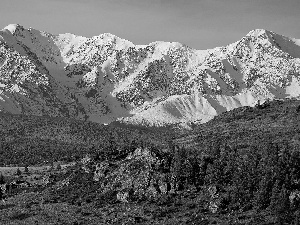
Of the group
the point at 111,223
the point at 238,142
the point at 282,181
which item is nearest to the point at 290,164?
the point at 282,181

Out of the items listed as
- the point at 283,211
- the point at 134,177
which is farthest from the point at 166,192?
→ the point at 283,211

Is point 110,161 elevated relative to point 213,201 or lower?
elevated

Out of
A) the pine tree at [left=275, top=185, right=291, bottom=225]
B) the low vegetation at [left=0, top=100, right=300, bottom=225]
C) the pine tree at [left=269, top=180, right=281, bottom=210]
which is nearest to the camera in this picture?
the pine tree at [left=275, top=185, right=291, bottom=225]

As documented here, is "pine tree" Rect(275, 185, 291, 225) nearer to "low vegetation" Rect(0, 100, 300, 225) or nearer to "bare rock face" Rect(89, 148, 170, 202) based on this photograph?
"low vegetation" Rect(0, 100, 300, 225)

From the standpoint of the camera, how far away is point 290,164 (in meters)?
123

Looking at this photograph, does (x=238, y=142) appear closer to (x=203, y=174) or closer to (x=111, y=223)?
(x=203, y=174)

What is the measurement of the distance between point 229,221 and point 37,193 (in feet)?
184

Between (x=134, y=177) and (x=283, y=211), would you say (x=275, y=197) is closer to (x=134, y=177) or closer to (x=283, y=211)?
(x=283, y=211)

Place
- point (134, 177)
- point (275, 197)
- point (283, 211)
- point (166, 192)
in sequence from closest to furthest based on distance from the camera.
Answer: point (283, 211), point (275, 197), point (166, 192), point (134, 177)

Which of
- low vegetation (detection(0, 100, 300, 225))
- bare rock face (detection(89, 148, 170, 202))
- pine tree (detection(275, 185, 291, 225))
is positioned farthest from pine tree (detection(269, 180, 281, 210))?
bare rock face (detection(89, 148, 170, 202))

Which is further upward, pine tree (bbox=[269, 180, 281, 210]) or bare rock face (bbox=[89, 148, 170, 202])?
Result: bare rock face (bbox=[89, 148, 170, 202])

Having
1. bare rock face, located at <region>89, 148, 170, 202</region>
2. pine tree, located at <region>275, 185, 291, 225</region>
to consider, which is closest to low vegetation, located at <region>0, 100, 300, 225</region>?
bare rock face, located at <region>89, 148, 170, 202</region>

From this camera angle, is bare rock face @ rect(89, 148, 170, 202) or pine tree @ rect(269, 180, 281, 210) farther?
bare rock face @ rect(89, 148, 170, 202)

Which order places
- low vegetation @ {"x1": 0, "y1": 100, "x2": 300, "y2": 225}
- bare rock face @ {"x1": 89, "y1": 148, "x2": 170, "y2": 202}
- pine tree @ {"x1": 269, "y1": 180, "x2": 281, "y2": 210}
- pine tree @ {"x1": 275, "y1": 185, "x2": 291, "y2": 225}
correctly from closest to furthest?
pine tree @ {"x1": 275, "y1": 185, "x2": 291, "y2": 225}
pine tree @ {"x1": 269, "y1": 180, "x2": 281, "y2": 210}
low vegetation @ {"x1": 0, "y1": 100, "x2": 300, "y2": 225}
bare rock face @ {"x1": 89, "y1": 148, "x2": 170, "y2": 202}
